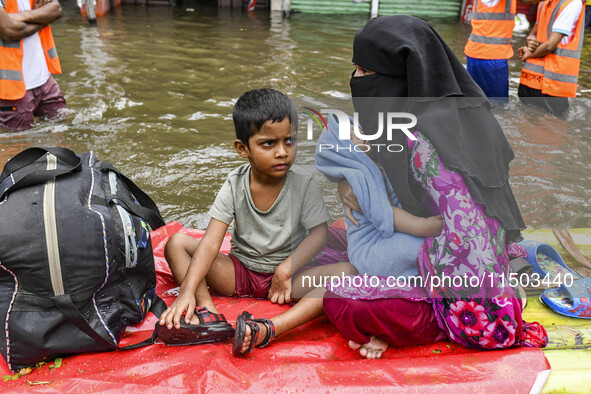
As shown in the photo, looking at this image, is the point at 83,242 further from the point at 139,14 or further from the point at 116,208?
the point at 139,14

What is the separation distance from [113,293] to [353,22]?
35.5 ft

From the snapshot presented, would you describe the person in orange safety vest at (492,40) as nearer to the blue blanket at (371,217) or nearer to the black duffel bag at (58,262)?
the blue blanket at (371,217)

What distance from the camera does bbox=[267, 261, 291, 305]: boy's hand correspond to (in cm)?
238

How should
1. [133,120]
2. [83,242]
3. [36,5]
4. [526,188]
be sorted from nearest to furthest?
[83,242], [526,188], [36,5], [133,120]

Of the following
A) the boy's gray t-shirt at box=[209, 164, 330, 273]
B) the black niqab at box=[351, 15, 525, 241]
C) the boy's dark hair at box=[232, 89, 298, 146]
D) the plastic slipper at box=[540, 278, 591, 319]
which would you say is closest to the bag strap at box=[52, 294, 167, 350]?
the boy's gray t-shirt at box=[209, 164, 330, 273]

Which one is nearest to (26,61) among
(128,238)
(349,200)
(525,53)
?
(128,238)

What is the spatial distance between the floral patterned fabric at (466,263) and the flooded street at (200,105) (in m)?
2.01

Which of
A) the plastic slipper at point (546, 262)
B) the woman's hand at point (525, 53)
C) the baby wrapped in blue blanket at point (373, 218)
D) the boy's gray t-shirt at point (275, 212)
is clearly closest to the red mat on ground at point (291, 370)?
the baby wrapped in blue blanket at point (373, 218)

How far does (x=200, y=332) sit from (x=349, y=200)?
2.79 feet

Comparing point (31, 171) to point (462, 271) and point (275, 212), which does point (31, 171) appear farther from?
point (462, 271)

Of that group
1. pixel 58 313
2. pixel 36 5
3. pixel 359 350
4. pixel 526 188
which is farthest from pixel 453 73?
pixel 36 5

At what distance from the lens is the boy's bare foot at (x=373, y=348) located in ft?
6.91

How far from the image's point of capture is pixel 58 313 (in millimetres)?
1983

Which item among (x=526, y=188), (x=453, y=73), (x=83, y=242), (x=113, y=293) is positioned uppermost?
(x=453, y=73)
